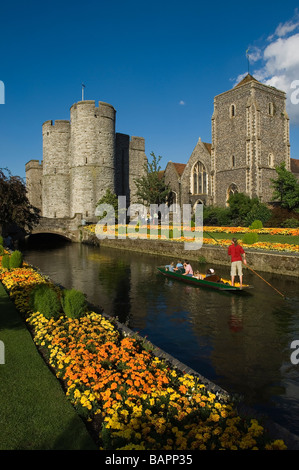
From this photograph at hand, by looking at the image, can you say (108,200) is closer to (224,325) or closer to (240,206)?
(240,206)

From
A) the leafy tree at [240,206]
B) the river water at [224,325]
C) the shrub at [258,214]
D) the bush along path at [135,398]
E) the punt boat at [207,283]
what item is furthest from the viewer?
the leafy tree at [240,206]

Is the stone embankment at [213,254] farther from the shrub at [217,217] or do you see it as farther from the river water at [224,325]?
the shrub at [217,217]

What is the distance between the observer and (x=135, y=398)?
15.9ft

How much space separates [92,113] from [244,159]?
2145cm

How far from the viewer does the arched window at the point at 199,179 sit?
4679 cm

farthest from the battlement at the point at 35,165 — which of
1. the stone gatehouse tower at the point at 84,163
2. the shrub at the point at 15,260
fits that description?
the shrub at the point at 15,260

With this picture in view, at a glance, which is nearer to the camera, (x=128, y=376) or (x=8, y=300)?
(x=128, y=376)

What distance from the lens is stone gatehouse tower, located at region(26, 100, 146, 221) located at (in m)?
47.7

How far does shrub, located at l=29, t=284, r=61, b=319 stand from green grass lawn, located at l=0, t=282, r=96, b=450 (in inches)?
68.4

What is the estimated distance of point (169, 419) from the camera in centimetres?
438

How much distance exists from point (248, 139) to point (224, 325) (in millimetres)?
33437

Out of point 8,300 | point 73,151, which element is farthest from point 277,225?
point 73,151

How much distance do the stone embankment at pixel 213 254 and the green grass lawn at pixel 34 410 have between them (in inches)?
551
